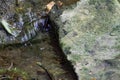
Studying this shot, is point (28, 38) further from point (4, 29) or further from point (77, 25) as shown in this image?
point (77, 25)

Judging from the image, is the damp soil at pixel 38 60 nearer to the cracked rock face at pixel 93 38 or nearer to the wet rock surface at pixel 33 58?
the wet rock surface at pixel 33 58

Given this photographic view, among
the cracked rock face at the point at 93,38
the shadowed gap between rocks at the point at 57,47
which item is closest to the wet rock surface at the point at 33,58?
the shadowed gap between rocks at the point at 57,47

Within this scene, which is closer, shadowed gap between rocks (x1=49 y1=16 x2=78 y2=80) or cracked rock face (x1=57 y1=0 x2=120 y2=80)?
cracked rock face (x1=57 y1=0 x2=120 y2=80)

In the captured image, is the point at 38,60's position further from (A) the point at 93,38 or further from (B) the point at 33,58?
(A) the point at 93,38

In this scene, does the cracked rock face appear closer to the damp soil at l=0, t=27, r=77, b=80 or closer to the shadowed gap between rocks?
the shadowed gap between rocks

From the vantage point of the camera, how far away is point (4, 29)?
17.9 ft

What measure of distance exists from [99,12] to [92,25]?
286mm

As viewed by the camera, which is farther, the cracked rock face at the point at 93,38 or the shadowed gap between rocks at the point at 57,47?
the shadowed gap between rocks at the point at 57,47

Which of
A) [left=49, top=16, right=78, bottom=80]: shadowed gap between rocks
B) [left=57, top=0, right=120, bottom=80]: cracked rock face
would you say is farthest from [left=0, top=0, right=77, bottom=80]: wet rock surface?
[left=57, top=0, right=120, bottom=80]: cracked rock face

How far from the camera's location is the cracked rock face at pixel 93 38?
450 centimetres

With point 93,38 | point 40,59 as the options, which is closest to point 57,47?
point 40,59

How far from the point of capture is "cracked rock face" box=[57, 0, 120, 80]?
450 centimetres

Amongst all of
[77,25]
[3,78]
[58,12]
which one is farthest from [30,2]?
[3,78]

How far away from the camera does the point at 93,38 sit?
5.00m
